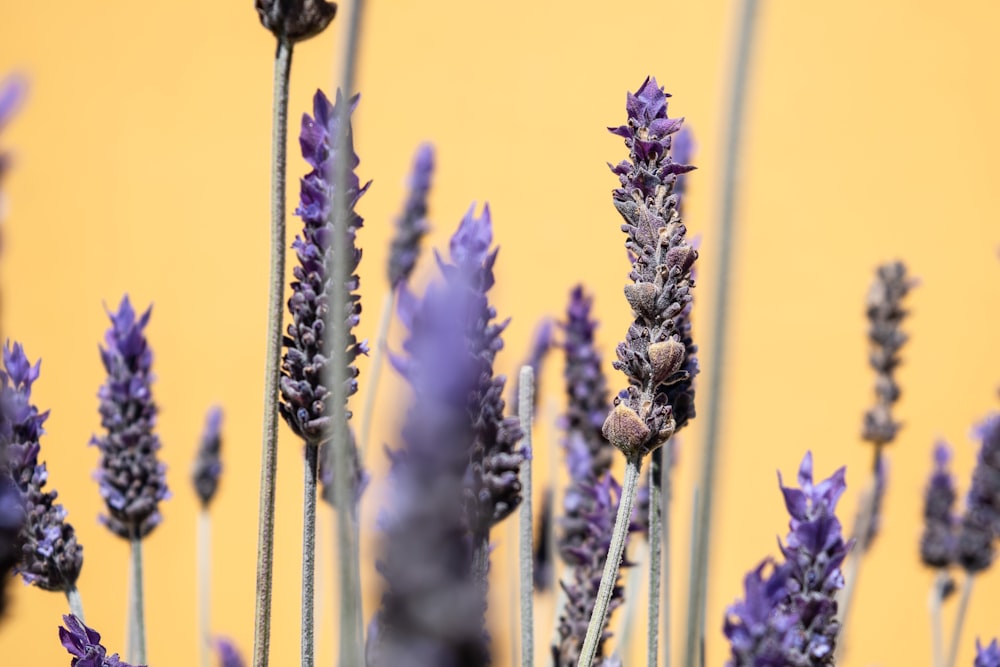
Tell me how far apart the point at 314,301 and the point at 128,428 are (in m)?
0.23

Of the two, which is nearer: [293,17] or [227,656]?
[293,17]

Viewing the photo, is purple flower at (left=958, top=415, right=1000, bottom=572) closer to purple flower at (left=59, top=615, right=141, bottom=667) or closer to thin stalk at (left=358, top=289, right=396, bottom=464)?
thin stalk at (left=358, top=289, right=396, bottom=464)

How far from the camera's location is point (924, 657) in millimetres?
2564

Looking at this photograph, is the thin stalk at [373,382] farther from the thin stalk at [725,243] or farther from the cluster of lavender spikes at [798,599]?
the thin stalk at [725,243]

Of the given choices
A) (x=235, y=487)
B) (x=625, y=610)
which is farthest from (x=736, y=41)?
(x=235, y=487)

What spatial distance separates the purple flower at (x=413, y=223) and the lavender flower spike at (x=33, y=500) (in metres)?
0.47

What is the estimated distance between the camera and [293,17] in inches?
18.3

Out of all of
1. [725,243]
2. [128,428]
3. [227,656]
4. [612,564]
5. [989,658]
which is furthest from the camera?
[227,656]

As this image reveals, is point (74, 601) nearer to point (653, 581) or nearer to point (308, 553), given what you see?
point (308, 553)

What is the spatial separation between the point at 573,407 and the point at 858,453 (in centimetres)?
223

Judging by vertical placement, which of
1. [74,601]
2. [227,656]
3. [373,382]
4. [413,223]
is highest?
[413,223]

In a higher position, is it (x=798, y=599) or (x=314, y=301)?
(x=314, y=301)

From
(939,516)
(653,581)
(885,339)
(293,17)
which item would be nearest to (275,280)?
(293,17)

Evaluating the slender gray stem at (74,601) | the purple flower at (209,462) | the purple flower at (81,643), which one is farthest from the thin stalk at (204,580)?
the purple flower at (81,643)
